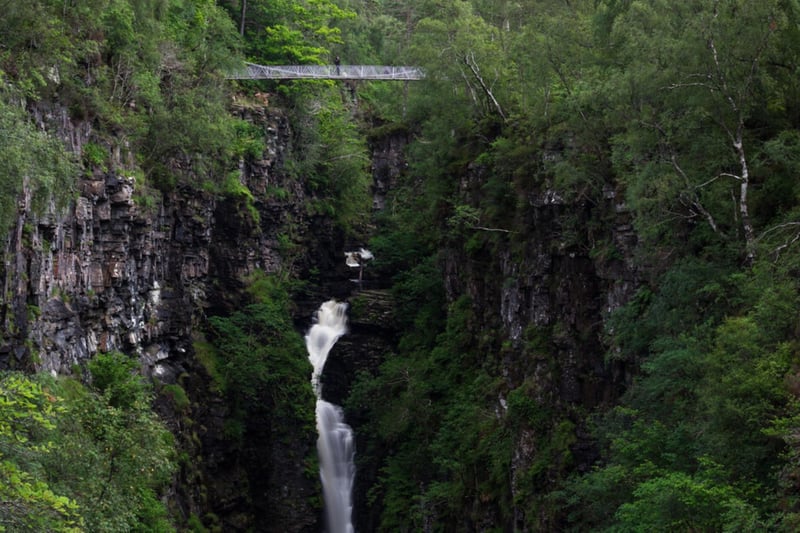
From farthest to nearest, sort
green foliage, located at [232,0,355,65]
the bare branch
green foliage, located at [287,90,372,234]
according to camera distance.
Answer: green foliage, located at [232,0,355,65], green foliage, located at [287,90,372,234], the bare branch

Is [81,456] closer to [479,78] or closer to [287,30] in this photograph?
[479,78]

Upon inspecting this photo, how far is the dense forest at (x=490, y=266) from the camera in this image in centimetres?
1791

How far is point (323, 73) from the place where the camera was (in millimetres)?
46344

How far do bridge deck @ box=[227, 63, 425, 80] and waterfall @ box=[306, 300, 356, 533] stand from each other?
12.3 m

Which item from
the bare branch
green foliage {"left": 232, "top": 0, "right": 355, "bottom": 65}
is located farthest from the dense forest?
green foliage {"left": 232, "top": 0, "right": 355, "bottom": 65}

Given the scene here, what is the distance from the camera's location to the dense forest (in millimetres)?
17906

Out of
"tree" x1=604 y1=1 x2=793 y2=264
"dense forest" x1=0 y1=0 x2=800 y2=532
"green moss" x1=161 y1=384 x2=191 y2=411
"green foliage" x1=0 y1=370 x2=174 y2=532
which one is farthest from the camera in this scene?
"green moss" x1=161 y1=384 x2=191 y2=411

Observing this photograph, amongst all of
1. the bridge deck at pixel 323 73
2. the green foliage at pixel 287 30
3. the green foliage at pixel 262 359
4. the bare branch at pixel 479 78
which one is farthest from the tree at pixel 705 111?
the green foliage at pixel 287 30

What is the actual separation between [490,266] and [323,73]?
16.4 m

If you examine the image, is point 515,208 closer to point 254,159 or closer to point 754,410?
point 254,159

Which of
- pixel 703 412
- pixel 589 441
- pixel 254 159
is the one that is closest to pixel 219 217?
pixel 254 159

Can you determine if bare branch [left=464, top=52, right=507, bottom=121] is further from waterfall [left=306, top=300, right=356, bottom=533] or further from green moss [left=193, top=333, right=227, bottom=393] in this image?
green moss [left=193, top=333, right=227, bottom=393]

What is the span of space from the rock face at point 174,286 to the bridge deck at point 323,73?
1.96 meters

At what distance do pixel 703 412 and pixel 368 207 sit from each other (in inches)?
1423
